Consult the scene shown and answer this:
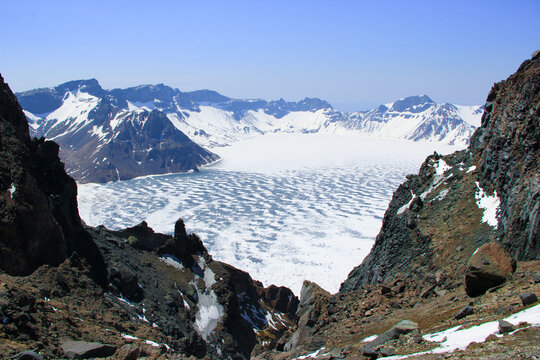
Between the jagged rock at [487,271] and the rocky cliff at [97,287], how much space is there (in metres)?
14.9

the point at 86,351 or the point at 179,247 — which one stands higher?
the point at 86,351

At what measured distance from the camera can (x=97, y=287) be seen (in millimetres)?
43125

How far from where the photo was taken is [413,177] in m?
56.3

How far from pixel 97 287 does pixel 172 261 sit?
32124mm

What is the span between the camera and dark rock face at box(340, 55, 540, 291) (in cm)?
3192

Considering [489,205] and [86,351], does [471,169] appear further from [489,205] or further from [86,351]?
[86,351]

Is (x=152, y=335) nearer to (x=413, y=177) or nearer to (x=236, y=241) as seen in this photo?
(x=413, y=177)

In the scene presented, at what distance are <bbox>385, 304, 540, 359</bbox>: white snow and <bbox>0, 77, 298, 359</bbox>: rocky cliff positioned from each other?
12.3m

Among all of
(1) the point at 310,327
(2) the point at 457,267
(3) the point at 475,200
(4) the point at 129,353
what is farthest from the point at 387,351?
(3) the point at 475,200

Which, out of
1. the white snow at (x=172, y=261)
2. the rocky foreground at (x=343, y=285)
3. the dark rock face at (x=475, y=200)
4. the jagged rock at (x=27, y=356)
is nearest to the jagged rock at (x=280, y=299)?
the rocky foreground at (x=343, y=285)

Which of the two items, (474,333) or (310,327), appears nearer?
(474,333)

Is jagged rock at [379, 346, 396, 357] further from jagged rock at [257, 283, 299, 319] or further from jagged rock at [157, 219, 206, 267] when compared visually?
jagged rock at [257, 283, 299, 319]

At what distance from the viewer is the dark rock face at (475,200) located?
31922 mm

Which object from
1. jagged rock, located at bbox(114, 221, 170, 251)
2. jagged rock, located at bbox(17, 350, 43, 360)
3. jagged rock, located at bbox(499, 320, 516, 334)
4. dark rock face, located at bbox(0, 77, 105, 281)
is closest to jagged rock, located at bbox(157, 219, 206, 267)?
jagged rock, located at bbox(114, 221, 170, 251)
